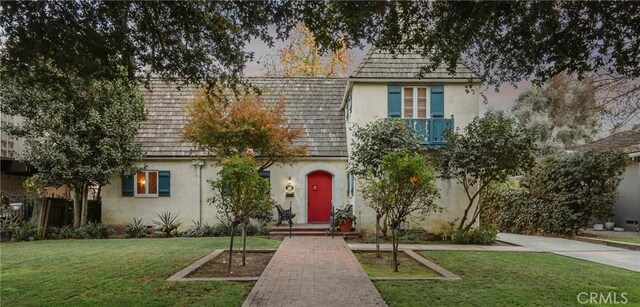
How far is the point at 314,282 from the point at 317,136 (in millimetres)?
12005

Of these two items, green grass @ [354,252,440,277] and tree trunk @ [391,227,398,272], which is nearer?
green grass @ [354,252,440,277]

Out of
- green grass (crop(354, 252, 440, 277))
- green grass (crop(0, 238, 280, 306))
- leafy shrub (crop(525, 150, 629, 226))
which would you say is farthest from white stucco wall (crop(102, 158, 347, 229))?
leafy shrub (crop(525, 150, 629, 226))

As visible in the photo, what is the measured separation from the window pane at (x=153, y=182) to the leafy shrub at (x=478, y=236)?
11756 millimetres

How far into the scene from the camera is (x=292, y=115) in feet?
68.4

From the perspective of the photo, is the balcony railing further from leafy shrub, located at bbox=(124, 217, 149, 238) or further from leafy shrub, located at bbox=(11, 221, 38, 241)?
leafy shrub, located at bbox=(11, 221, 38, 241)

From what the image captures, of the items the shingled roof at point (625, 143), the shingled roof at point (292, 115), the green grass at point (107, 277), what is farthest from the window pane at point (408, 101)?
the shingled roof at point (625, 143)

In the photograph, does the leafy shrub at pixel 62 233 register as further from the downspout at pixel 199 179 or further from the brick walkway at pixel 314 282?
the brick walkway at pixel 314 282

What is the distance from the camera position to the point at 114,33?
755 centimetres

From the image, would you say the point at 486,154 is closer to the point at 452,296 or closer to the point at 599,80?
the point at 599,80

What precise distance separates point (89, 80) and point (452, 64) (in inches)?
254

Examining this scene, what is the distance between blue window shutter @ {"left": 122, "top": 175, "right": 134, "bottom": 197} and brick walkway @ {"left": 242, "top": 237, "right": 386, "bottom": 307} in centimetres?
919

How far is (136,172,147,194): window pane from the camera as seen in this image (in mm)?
19078

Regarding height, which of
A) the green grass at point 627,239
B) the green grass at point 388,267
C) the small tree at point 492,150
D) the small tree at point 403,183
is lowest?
the green grass at point 627,239

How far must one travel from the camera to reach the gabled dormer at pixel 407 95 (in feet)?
55.5
